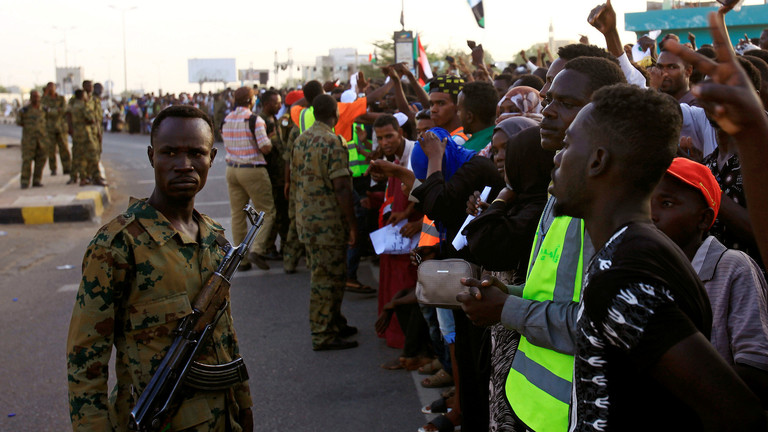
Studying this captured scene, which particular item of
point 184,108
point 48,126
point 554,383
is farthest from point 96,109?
point 554,383

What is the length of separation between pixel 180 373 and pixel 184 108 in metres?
0.94

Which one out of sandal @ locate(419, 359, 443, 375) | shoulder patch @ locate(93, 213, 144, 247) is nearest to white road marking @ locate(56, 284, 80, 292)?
sandal @ locate(419, 359, 443, 375)

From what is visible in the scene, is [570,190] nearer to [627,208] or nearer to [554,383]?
[627,208]

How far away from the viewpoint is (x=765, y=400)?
2143 millimetres

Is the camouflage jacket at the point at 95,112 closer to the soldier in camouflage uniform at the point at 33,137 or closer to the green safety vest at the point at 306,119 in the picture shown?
the soldier in camouflage uniform at the point at 33,137

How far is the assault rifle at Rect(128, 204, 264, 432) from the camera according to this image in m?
2.33

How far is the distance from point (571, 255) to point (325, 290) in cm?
392

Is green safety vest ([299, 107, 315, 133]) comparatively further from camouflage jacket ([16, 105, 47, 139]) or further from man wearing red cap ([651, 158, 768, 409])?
camouflage jacket ([16, 105, 47, 139])

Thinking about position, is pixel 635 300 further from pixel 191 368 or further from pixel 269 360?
pixel 269 360

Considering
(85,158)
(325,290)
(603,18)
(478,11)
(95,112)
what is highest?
(478,11)

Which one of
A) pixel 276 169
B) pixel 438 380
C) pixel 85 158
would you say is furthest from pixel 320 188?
pixel 85 158

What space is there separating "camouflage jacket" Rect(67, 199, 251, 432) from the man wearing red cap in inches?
62.5

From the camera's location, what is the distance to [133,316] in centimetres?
238

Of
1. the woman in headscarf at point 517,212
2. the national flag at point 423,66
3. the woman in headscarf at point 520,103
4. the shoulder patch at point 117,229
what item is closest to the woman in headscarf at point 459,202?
the woman in headscarf at point 520,103
